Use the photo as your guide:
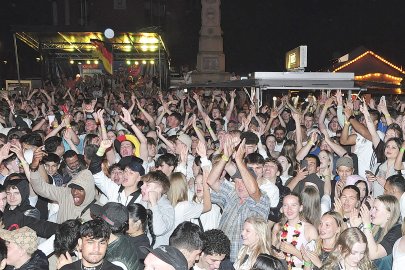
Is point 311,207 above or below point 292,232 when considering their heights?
above

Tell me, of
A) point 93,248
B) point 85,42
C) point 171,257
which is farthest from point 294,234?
point 85,42

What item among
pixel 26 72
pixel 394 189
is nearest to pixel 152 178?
pixel 394 189

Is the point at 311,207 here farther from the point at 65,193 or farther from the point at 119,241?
the point at 65,193

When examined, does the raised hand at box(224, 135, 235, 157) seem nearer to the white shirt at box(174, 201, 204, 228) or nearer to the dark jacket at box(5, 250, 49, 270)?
the white shirt at box(174, 201, 204, 228)

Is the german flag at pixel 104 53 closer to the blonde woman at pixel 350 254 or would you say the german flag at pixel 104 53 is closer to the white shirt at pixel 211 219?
the white shirt at pixel 211 219

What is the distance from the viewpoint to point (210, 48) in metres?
27.0

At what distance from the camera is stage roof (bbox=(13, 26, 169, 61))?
23.3 m

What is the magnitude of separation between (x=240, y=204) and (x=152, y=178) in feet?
2.96

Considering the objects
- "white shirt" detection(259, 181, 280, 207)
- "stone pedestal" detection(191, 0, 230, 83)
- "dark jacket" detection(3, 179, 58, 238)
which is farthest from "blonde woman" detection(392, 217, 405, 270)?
"stone pedestal" detection(191, 0, 230, 83)

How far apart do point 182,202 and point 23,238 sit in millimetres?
1765

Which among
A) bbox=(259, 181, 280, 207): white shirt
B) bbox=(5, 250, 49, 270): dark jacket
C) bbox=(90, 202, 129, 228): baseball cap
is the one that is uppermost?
bbox=(90, 202, 129, 228): baseball cap

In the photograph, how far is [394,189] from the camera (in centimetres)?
572

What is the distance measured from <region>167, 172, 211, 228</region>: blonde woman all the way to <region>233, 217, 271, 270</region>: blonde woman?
2.91 ft

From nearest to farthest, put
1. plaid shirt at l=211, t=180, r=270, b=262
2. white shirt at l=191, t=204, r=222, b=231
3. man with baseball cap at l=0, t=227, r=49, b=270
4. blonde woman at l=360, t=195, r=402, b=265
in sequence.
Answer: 1. man with baseball cap at l=0, t=227, r=49, b=270
2. blonde woman at l=360, t=195, r=402, b=265
3. plaid shirt at l=211, t=180, r=270, b=262
4. white shirt at l=191, t=204, r=222, b=231
